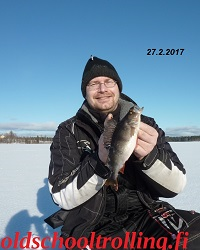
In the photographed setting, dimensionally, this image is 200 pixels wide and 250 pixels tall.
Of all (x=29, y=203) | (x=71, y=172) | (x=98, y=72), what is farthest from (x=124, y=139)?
(x=29, y=203)

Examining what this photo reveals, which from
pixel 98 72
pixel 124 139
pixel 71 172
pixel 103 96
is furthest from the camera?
pixel 98 72

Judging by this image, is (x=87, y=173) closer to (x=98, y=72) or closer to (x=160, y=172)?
(x=160, y=172)

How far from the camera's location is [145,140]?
8.11 ft

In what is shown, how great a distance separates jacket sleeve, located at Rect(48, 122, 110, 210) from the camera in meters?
2.68

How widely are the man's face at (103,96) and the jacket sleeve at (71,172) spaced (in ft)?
1.29

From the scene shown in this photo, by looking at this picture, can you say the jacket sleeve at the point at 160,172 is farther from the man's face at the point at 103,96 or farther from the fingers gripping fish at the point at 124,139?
the man's face at the point at 103,96

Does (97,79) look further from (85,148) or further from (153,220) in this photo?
(153,220)

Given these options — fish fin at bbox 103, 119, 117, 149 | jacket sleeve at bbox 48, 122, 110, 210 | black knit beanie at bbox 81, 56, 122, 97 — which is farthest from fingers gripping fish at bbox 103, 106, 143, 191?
black knit beanie at bbox 81, 56, 122, 97

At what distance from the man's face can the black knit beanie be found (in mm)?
120

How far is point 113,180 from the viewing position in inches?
98.4

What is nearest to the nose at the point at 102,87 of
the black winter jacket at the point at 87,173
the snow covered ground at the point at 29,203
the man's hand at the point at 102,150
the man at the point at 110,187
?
the man at the point at 110,187

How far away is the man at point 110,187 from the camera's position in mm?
2686

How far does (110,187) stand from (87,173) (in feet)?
1.69

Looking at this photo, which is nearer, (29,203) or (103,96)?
(103,96)
